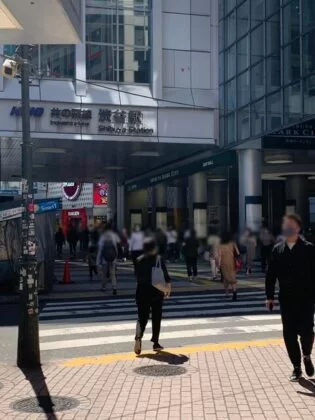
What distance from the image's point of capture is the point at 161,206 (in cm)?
323

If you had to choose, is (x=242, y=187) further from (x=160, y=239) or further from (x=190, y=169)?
(x=160, y=239)

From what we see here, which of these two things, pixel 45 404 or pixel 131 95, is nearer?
pixel 45 404

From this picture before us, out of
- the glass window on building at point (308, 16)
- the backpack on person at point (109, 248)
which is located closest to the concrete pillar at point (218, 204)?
the backpack on person at point (109, 248)

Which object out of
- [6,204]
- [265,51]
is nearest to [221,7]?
[265,51]

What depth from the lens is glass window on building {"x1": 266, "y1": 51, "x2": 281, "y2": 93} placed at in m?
3.28

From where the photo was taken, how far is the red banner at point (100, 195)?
342cm

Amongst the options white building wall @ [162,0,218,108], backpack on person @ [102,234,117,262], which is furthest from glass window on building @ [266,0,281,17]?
white building wall @ [162,0,218,108]

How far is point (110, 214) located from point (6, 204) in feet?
47.2

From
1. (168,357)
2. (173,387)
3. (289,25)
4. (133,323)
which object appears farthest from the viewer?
(133,323)

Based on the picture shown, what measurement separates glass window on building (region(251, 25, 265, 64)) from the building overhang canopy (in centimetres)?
248

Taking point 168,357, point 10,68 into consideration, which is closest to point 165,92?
point 10,68

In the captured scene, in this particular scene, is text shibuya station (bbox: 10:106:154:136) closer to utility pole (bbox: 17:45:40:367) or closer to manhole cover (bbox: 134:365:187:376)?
utility pole (bbox: 17:45:40:367)

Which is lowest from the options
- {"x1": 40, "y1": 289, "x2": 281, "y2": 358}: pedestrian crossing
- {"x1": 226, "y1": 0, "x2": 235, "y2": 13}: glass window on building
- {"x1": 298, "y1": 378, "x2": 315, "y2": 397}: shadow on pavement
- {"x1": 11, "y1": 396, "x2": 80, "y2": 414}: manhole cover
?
{"x1": 40, "y1": 289, "x2": 281, "y2": 358}: pedestrian crossing

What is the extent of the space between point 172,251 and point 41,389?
15.2 ft
